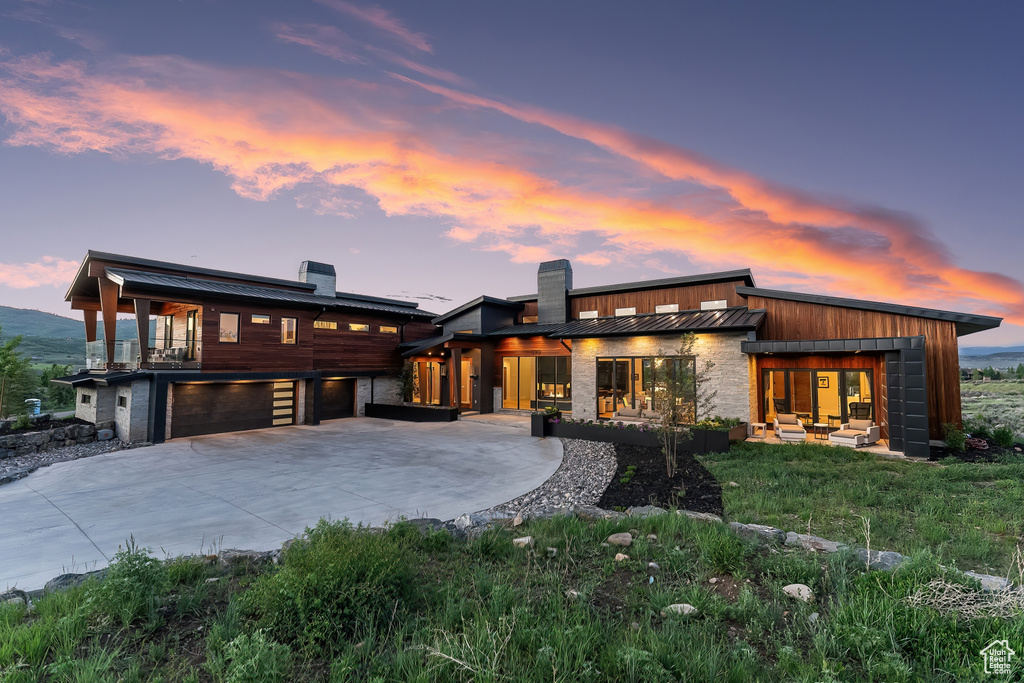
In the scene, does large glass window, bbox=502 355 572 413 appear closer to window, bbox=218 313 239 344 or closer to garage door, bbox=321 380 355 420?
garage door, bbox=321 380 355 420

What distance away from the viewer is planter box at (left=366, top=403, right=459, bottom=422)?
60.2ft

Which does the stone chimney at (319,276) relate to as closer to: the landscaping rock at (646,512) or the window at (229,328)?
the window at (229,328)

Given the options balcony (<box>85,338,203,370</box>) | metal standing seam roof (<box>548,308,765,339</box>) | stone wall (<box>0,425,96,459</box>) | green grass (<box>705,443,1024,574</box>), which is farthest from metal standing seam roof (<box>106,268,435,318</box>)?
green grass (<box>705,443,1024,574</box>)

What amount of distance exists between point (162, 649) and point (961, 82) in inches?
917

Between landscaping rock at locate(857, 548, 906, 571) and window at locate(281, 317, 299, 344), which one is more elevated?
window at locate(281, 317, 299, 344)

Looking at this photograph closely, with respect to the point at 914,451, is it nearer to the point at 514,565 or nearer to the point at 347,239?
the point at 514,565

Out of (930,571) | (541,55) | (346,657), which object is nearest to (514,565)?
(346,657)

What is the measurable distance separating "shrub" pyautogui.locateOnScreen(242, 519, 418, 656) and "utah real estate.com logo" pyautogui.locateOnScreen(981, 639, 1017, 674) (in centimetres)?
380

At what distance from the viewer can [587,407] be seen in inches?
655

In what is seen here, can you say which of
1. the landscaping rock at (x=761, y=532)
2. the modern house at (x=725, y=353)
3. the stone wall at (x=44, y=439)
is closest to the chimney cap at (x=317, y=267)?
the modern house at (x=725, y=353)

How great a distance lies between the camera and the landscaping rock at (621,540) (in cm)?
480

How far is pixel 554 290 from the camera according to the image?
836 inches

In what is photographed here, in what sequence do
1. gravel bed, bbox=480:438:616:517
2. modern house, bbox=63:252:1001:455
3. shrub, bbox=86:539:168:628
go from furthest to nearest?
modern house, bbox=63:252:1001:455 → gravel bed, bbox=480:438:616:517 → shrub, bbox=86:539:168:628

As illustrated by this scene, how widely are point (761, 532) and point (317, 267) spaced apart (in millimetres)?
22356
